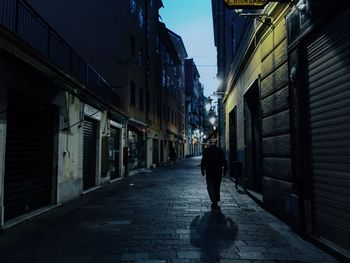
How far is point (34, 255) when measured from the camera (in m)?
5.11

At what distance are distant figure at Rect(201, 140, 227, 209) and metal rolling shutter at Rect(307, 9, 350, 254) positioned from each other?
351 centimetres

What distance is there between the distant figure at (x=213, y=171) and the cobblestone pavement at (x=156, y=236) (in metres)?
0.40

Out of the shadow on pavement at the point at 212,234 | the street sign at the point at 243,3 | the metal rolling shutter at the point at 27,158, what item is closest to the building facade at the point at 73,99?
the metal rolling shutter at the point at 27,158

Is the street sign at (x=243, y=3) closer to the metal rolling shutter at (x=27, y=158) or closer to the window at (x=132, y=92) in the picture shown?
the metal rolling shutter at (x=27, y=158)

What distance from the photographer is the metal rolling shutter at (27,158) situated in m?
7.39

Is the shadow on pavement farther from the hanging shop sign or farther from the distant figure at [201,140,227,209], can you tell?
the hanging shop sign

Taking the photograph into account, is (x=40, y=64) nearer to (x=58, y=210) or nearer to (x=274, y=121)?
(x=58, y=210)

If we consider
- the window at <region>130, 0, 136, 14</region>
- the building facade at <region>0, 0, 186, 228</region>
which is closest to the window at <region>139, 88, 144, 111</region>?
the building facade at <region>0, 0, 186, 228</region>

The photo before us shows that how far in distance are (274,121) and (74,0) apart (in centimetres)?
1718

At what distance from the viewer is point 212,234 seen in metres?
6.25

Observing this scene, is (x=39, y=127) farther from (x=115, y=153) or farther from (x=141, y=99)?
(x=141, y=99)

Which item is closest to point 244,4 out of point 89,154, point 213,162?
point 213,162

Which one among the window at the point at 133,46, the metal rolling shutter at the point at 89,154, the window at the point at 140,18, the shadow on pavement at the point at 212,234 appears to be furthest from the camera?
the window at the point at 140,18

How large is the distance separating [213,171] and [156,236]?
3.44 metres
